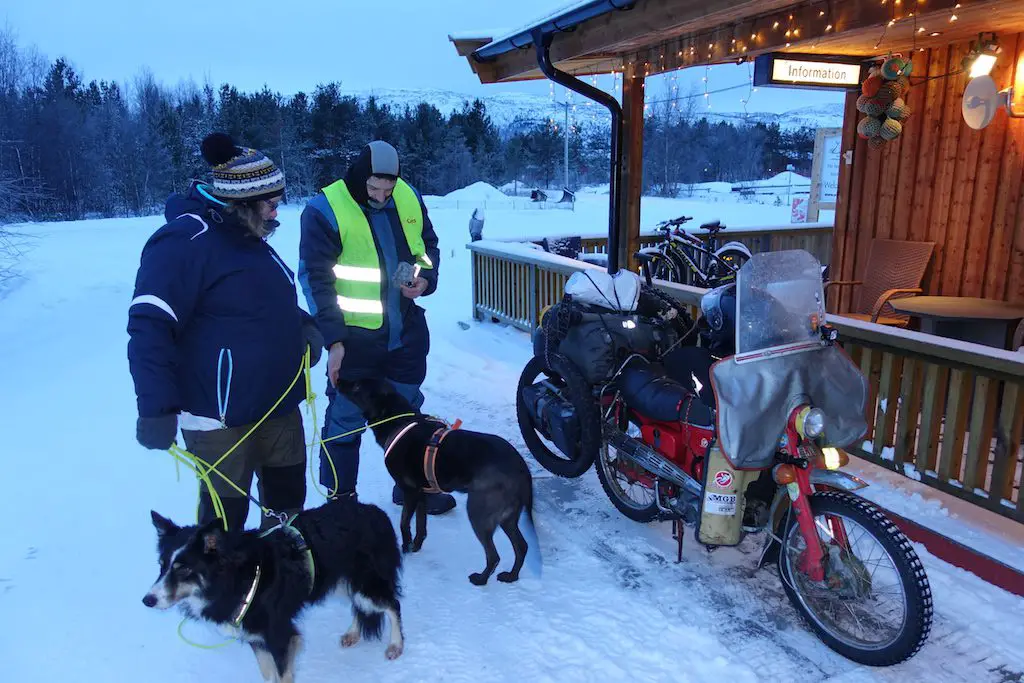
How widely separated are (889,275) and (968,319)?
1.88m

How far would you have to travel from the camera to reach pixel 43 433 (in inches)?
190

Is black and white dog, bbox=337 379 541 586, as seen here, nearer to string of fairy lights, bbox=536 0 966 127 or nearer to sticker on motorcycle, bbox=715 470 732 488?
sticker on motorcycle, bbox=715 470 732 488

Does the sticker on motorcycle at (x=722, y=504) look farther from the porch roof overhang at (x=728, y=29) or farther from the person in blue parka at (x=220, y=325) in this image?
the porch roof overhang at (x=728, y=29)

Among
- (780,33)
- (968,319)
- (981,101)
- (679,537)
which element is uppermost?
(780,33)

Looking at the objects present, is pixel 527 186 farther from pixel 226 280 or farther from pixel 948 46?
pixel 226 280

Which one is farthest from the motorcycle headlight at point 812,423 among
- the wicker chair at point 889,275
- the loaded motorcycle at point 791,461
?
the wicker chair at point 889,275

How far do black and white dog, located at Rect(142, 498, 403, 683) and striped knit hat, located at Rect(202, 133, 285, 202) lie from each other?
3.59 ft

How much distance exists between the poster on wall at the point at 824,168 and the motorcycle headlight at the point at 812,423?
371 inches

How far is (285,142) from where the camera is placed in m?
39.6

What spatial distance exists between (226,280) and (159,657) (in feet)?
4.92

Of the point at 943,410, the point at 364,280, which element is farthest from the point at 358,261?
the point at 943,410

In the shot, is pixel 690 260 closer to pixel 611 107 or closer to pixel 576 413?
pixel 611 107

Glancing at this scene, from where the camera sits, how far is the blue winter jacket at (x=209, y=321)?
7.09 ft

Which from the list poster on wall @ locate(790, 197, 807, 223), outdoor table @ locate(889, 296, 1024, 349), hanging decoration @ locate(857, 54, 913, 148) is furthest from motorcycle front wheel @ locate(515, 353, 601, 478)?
poster on wall @ locate(790, 197, 807, 223)
